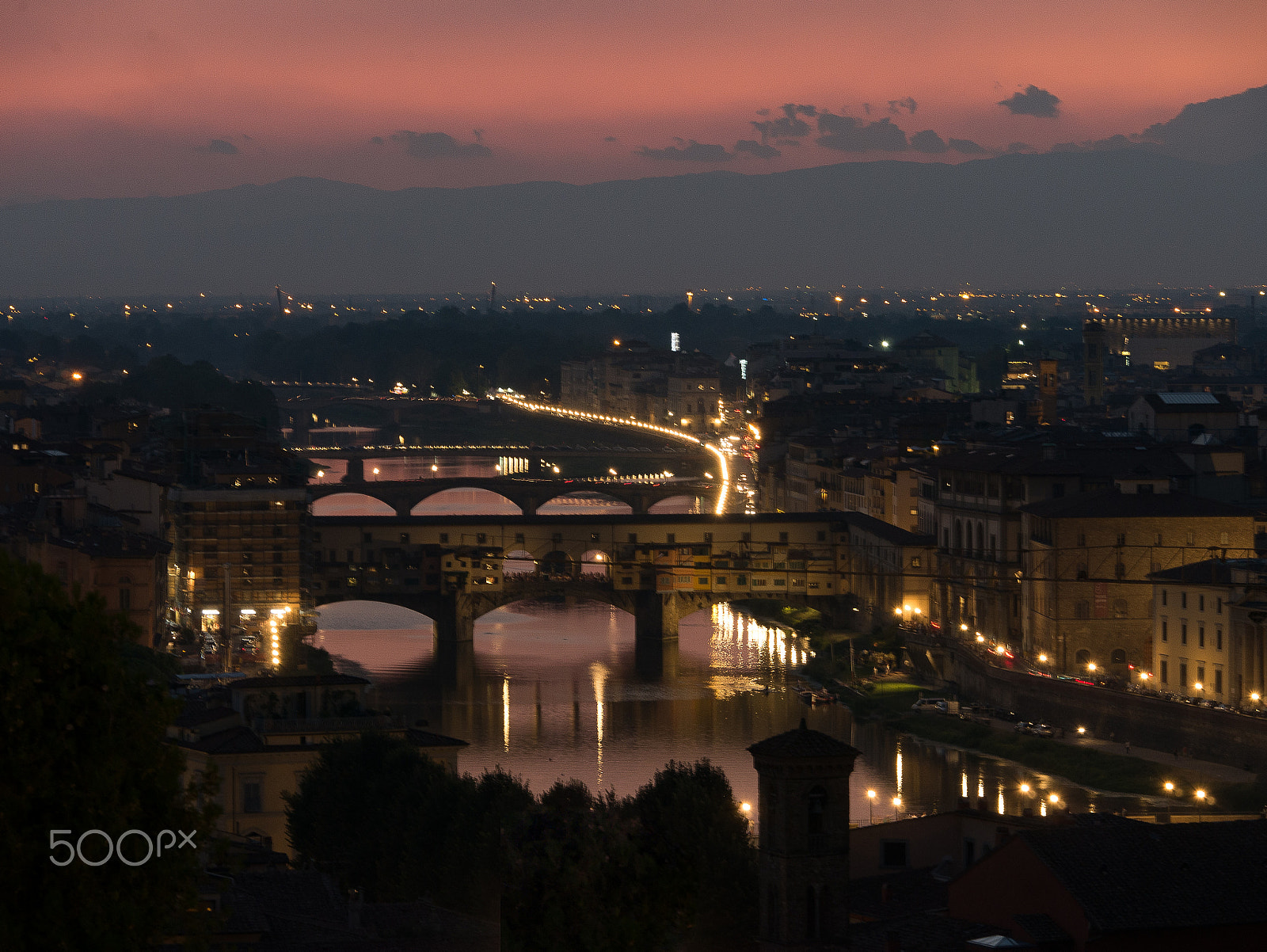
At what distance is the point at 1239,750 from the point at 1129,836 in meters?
8.04

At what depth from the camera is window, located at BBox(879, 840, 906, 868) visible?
12062 millimetres

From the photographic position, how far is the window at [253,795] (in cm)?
1430

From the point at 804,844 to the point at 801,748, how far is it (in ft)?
1.37

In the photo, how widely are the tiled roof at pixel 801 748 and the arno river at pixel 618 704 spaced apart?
6.42 metres

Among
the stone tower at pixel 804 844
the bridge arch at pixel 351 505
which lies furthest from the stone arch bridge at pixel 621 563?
the stone tower at pixel 804 844

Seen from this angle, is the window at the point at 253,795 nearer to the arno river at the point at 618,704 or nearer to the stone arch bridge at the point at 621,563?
the arno river at the point at 618,704

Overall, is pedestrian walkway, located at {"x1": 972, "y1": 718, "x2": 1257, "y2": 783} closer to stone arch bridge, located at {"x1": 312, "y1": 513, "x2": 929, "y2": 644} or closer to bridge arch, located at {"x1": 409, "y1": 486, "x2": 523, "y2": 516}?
stone arch bridge, located at {"x1": 312, "y1": 513, "x2": 929, "y2": 644}

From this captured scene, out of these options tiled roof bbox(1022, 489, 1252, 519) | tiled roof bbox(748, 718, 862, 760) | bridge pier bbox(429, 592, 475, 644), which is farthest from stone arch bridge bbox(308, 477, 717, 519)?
tiled roof bbox(748, 718, 862, 760)

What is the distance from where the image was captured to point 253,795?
14367 millimetres

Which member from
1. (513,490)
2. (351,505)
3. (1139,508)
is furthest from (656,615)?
(351,505)

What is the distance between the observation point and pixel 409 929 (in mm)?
10133

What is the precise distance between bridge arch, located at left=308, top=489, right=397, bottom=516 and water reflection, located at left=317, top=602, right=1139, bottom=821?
313 inches

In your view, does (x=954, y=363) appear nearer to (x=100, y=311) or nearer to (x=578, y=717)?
(x=578, y=717)

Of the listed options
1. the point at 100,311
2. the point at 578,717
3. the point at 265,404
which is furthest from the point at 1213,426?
the point at 100,311
